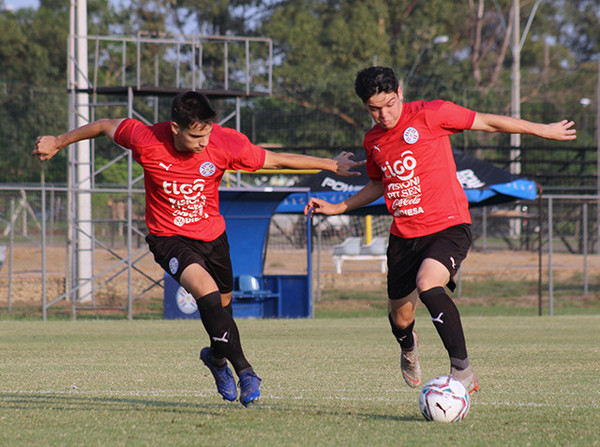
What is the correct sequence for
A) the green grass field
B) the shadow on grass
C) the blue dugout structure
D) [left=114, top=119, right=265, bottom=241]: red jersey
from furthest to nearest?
the blue dugout structure < [left=114, top=119, right=265, bottom=241]: red jersey < the shadow on grass < the green grass field

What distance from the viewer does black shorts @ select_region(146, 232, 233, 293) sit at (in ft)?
19.9

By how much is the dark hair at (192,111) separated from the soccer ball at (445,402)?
7.06 feet

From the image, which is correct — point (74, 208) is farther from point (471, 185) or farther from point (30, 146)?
point (30, 146)

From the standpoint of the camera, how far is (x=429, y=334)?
12703mm

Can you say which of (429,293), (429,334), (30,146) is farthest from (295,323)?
(30,146)

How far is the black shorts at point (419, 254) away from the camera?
595cm

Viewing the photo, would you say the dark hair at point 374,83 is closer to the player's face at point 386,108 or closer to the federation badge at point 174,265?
the player's face at point 386,108

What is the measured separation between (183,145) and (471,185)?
10.3 metres

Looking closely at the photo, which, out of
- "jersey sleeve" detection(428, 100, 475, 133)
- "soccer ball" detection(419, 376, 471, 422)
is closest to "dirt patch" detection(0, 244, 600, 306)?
"jersey sleeve" detection(428, 100, 475, 133)

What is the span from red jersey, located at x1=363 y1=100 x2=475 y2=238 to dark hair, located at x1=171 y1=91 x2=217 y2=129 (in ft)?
3.86

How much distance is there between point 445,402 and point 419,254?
1.13m

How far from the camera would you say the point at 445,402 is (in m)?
5.42

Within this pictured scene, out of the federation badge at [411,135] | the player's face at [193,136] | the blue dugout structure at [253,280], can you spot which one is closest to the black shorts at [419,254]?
the federation badge at [411,135]

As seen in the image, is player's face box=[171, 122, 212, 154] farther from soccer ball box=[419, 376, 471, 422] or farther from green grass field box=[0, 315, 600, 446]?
soccer ball box=[419, 376, 471, 422]
